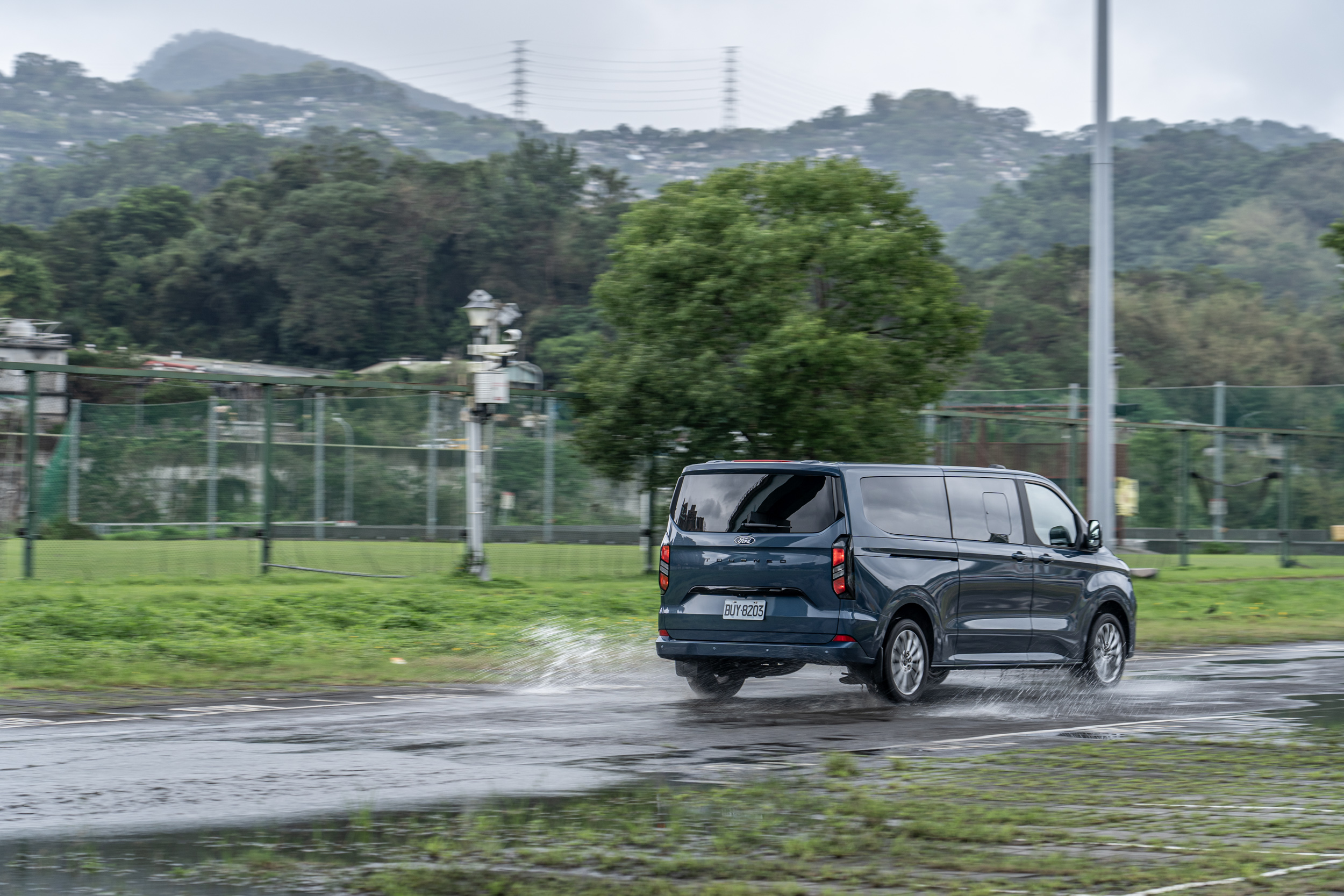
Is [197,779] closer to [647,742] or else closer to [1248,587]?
[647,742]

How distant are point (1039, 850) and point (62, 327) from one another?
86.7 m

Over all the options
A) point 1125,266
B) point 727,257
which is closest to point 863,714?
point 727,257

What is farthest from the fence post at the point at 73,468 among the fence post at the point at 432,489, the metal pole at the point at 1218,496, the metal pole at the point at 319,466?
the metal pole at the point at 1218,496

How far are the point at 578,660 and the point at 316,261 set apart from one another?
7570cm

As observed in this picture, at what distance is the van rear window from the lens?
1153 cm

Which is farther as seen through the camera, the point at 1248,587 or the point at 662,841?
the point at 1248,587

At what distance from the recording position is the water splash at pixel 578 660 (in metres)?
13.4

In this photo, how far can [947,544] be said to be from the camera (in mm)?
12133

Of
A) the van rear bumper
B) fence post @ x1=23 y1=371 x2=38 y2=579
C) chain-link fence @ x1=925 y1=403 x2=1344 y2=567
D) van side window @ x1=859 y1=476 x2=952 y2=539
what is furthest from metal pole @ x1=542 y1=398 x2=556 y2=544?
van side window @ x1=859 y1=476 x2=952 y2=539

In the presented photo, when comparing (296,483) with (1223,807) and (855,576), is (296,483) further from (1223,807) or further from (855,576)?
(1223,807)

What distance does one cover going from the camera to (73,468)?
63.9ft

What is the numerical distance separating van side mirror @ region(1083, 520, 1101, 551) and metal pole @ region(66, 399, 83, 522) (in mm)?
12129

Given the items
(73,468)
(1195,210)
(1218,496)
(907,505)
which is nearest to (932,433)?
(73,468)

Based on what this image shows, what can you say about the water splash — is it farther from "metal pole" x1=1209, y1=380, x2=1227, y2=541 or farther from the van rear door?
"metal pole" x1=1209, y1=380, x2=1227, y2=541
